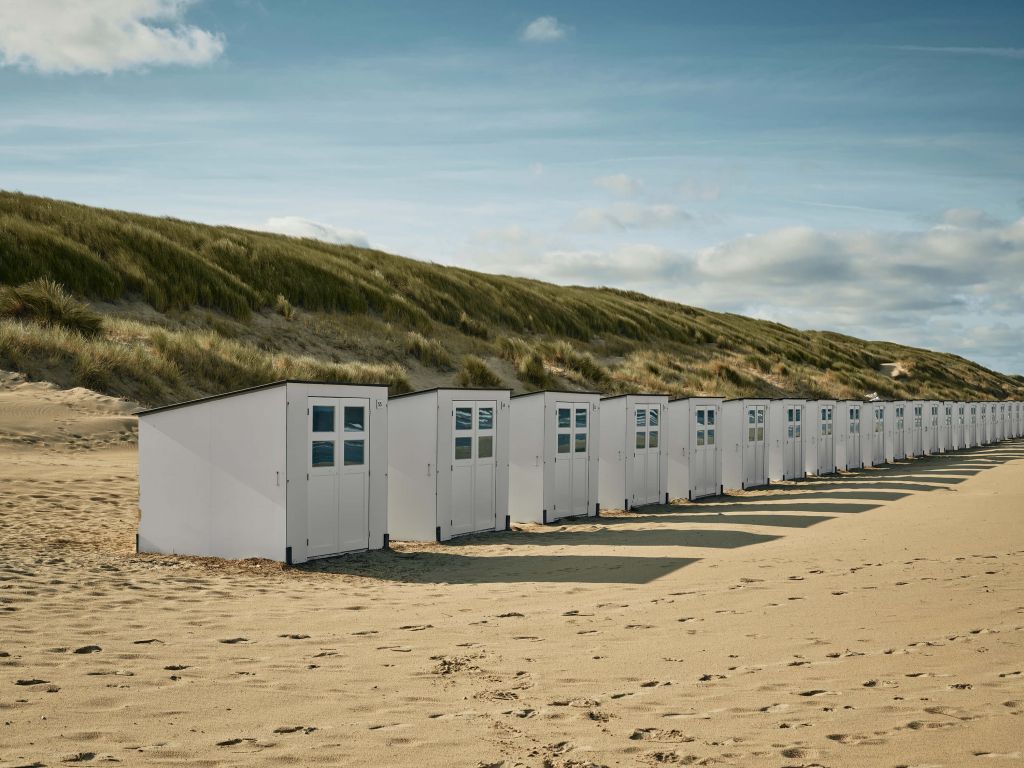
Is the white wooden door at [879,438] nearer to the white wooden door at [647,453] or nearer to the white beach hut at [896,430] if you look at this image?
the white beach hut at [896,430]

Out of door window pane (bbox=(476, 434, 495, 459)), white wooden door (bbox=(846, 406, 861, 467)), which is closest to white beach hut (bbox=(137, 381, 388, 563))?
door window pane (bbox=(476, 434, 495, 459))

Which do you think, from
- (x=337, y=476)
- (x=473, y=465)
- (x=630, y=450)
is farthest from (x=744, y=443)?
(x=337, y=476)

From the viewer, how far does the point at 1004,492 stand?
69.3 ft

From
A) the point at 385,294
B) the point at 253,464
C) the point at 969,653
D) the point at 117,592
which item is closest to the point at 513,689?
the point at 969,653

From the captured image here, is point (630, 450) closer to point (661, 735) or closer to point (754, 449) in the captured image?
point (754, 449)

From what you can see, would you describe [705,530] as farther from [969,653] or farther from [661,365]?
[661,365]

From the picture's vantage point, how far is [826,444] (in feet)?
96.9

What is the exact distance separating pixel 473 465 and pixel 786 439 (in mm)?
13772

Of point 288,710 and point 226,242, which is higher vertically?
point 226,242

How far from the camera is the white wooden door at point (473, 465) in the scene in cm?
1509

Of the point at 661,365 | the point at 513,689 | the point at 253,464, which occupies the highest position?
the point at 661,365

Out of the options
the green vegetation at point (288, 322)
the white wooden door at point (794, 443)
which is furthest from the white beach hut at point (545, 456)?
the green vegetation at point (288, 322)

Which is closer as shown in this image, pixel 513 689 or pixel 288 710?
pixel 288 710

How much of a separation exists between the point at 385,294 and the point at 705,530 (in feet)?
96.4
